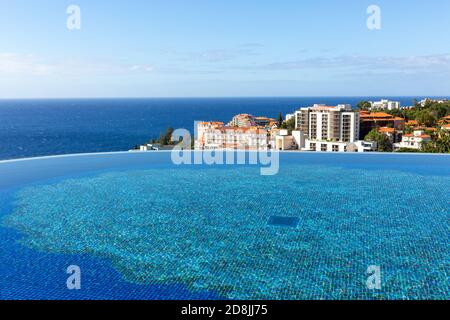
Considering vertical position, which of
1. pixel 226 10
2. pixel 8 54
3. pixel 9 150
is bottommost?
pixel 9 150

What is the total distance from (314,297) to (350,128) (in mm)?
32871

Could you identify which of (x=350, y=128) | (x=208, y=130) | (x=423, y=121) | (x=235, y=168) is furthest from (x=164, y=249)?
(x=423, y=121)

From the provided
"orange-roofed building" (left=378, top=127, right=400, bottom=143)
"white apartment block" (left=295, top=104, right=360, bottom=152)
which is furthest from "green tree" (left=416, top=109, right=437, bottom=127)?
"white apartment block" (left=295, top=104, right=360, bottom=152)

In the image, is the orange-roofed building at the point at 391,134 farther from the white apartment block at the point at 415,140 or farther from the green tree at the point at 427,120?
the green tree at the point at 427,120

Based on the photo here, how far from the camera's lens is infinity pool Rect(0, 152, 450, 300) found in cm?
448

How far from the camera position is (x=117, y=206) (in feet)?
25.2

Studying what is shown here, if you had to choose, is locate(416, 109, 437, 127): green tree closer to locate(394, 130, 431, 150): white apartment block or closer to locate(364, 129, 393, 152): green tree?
locate(394, 130, 431, 150): white apartment block

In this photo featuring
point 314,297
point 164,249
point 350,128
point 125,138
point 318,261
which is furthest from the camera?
point 125,138

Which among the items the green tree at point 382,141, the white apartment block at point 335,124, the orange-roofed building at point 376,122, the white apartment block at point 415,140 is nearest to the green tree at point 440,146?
the white apartment block at point 415,140

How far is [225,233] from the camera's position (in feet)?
20.3

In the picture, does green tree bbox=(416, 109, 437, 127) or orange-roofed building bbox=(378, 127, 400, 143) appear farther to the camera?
green tree bbox=(416, 109, 437, 127)

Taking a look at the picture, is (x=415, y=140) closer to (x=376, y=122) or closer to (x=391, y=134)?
(x=391, y=134)

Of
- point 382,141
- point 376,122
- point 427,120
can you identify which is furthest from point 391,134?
point 427,120

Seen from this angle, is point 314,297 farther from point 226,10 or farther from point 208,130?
point 208,130
